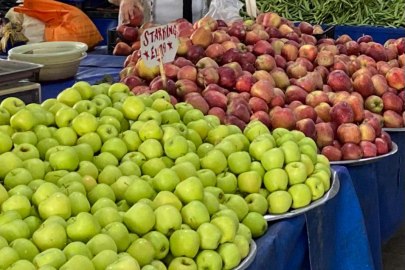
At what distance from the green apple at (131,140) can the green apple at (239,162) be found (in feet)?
0.98

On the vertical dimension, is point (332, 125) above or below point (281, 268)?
above

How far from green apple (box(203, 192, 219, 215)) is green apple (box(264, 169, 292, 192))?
32 cm

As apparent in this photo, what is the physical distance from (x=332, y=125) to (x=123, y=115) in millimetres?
992

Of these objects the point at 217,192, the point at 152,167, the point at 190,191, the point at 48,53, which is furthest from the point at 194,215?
the point at 48,53

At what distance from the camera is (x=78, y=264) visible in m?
1.15

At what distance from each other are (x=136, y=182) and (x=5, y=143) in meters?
0.41

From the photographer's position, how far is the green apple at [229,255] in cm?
142

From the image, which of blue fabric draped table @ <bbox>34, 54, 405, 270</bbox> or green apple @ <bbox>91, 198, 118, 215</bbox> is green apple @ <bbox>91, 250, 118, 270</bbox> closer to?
green apple @ <bbox>91, 198, 118, 215</bbox>

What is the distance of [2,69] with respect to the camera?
2.62 m

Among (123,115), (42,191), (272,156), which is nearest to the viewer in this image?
(42,191)

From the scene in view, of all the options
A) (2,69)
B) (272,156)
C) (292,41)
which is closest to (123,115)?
(272,156)

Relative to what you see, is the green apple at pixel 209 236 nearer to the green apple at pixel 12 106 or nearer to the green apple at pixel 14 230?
the green apple at pixel 14 230

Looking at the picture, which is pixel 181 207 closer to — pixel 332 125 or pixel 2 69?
pixel 332 125

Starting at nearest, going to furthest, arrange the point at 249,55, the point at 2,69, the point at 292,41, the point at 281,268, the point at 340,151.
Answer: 1. the point at 281,268
2. the point at 340,151
3. the point at 2,69
4. the point at 249,55
5. the point at 292,41
